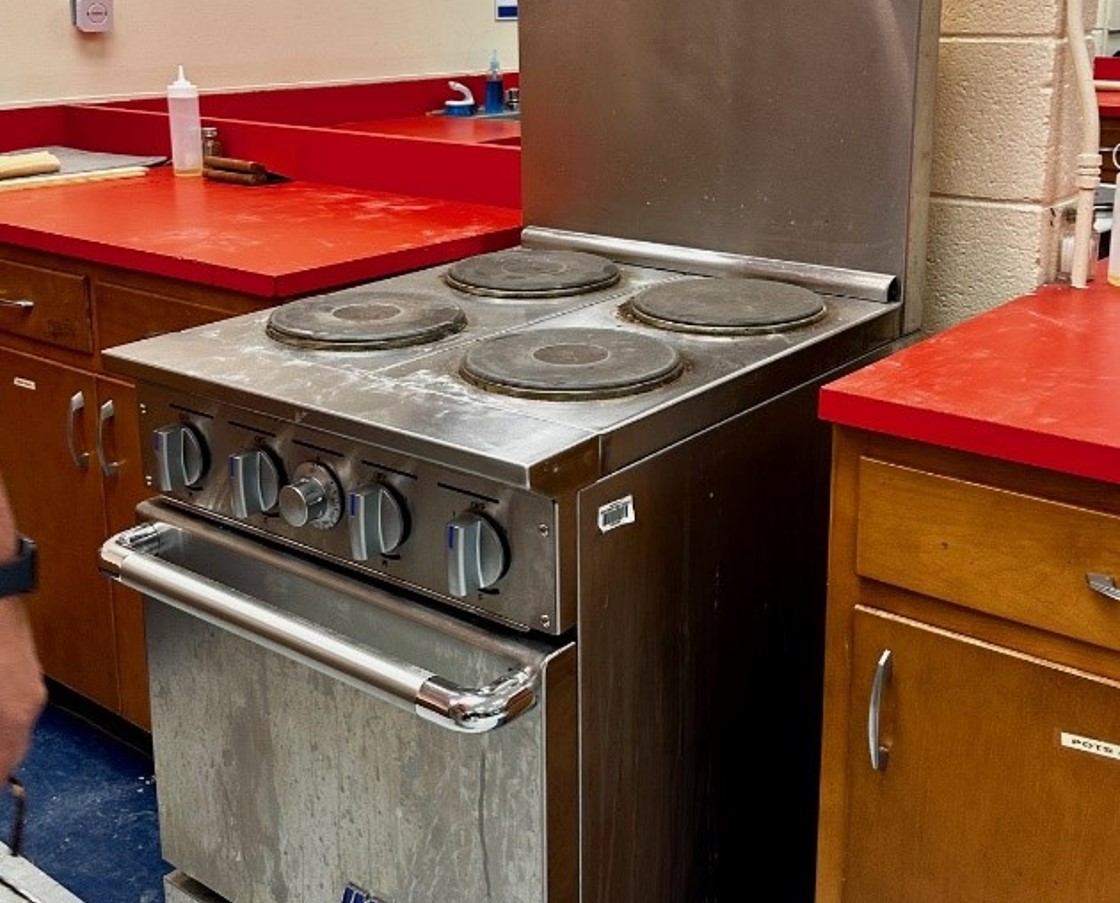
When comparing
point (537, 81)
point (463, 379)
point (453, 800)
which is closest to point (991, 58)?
point (537, 81)

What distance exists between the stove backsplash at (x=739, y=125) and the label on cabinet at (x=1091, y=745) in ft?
2.19

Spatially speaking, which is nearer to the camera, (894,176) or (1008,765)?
(1008,765)

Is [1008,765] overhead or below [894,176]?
below

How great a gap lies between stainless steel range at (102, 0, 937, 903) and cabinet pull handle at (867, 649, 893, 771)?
0.73ft

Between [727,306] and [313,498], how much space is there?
0.53 metres

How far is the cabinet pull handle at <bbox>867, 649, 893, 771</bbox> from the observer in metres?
1.26

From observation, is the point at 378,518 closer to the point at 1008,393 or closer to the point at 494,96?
the point at 1008,393

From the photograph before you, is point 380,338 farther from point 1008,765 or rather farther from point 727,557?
point 1008,765

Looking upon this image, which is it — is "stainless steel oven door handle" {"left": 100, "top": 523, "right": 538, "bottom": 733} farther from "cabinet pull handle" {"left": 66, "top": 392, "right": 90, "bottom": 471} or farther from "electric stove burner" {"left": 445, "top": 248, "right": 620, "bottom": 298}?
"cabinet pull handle" {"left": 66, "top": 392, "right": 90, "bottom": 471}

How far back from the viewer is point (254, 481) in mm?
1446

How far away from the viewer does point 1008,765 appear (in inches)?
47.6

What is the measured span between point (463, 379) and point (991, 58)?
0.75 metres

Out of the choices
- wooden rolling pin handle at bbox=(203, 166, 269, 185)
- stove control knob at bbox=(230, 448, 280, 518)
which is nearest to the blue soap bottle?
wooden rolling pin handle at bbox=(203, 166, 269, 185)

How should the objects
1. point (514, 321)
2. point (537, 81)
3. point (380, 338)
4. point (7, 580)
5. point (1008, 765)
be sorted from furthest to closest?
point (537, 81) < point (514, 321) < point (380, 338) < point (1008, 765) < point (7, 580)
